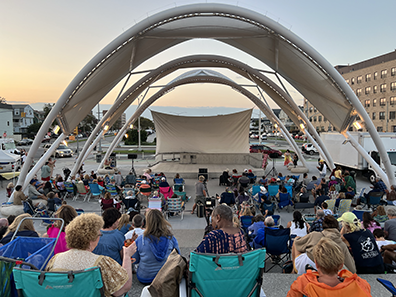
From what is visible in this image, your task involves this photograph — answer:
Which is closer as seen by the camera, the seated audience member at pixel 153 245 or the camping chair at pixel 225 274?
the camping chair at pixel 225 274

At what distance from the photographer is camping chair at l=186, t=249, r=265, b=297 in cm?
232

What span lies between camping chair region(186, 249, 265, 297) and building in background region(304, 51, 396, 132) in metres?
39.0

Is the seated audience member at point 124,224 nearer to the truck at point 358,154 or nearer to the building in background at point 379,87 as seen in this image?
the truck at point 358,154

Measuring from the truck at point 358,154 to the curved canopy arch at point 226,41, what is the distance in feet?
8.44

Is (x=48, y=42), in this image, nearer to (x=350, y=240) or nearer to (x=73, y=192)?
(x=73, y=192)

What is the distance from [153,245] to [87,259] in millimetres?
1123

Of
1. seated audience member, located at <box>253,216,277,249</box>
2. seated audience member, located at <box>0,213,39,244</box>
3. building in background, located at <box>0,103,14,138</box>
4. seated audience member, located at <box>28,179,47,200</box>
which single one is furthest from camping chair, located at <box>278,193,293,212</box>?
building in background, located at <box>0,103,14,138</box>

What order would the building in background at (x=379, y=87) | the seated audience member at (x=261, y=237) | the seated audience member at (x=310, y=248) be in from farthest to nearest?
the building in background at (x=379, y=87) → the seated audience member at (x=261, y=237) → the seated audience member at (x=310, y=248)

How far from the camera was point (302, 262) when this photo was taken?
136 inches

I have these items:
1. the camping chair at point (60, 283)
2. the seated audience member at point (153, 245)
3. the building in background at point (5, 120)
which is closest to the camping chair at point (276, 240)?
the seated audience member at point (153, 245)

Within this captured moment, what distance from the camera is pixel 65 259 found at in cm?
217

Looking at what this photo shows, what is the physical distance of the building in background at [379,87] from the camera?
40594mm

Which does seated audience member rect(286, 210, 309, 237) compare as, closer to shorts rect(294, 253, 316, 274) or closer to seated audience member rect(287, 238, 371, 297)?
shorts rect(294, 253, 316, 274)

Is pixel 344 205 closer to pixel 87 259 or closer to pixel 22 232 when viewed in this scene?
pixel 87 259
